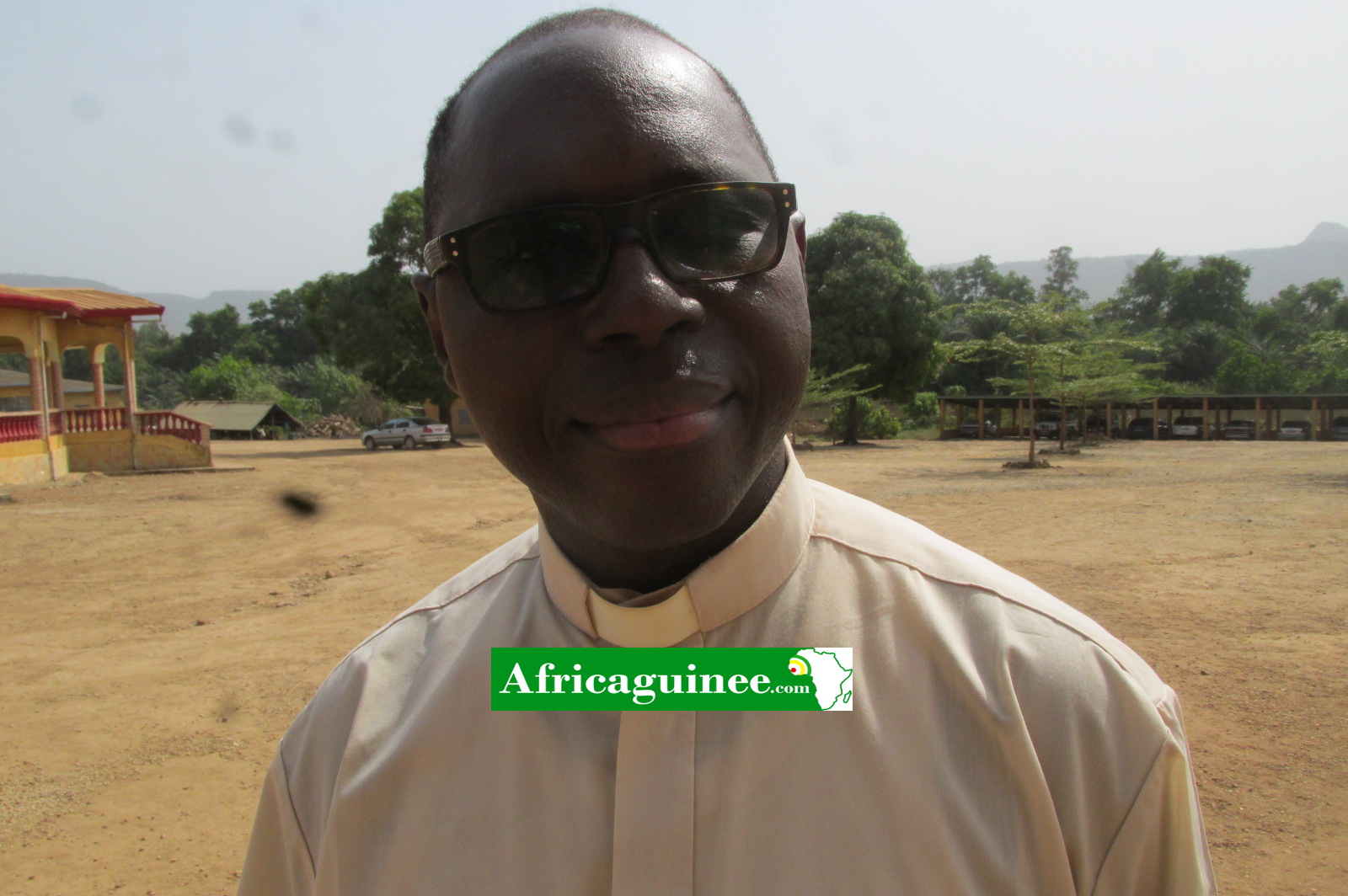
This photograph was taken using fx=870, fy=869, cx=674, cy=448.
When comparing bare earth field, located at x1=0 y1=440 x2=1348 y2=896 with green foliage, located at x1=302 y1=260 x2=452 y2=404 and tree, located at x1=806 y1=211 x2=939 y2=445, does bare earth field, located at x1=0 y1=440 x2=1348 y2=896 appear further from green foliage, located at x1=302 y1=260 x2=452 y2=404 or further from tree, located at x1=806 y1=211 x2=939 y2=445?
tree, located at x1=806 y1=211 x2=939 y2=445

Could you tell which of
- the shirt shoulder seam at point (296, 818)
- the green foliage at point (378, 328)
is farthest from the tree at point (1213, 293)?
the shirt shoulder seam at point (296, 818)

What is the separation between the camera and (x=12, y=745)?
532 cm

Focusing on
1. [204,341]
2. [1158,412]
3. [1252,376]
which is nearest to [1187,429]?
[1158,412]

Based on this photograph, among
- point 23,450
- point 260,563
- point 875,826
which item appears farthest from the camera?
point 23,450

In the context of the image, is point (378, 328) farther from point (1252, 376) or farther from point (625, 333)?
point (1252, 376)

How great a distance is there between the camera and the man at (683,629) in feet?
3.15

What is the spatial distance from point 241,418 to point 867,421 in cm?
3084

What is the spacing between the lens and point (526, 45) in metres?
1.22

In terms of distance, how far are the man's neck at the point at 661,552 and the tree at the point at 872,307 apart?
98.2 ft

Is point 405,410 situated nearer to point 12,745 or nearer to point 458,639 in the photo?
point 12,745

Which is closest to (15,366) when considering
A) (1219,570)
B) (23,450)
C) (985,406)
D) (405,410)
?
(405,410)

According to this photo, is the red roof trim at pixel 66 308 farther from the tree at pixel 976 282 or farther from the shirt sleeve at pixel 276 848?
the tree at pixel 976 282


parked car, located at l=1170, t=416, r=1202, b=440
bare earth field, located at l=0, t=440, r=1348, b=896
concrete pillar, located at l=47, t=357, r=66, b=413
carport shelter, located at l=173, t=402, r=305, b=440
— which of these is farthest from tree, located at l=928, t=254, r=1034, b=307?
concrete pillar, located at l=47, t=357, r=66, b=413

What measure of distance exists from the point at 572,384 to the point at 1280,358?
5682cm
